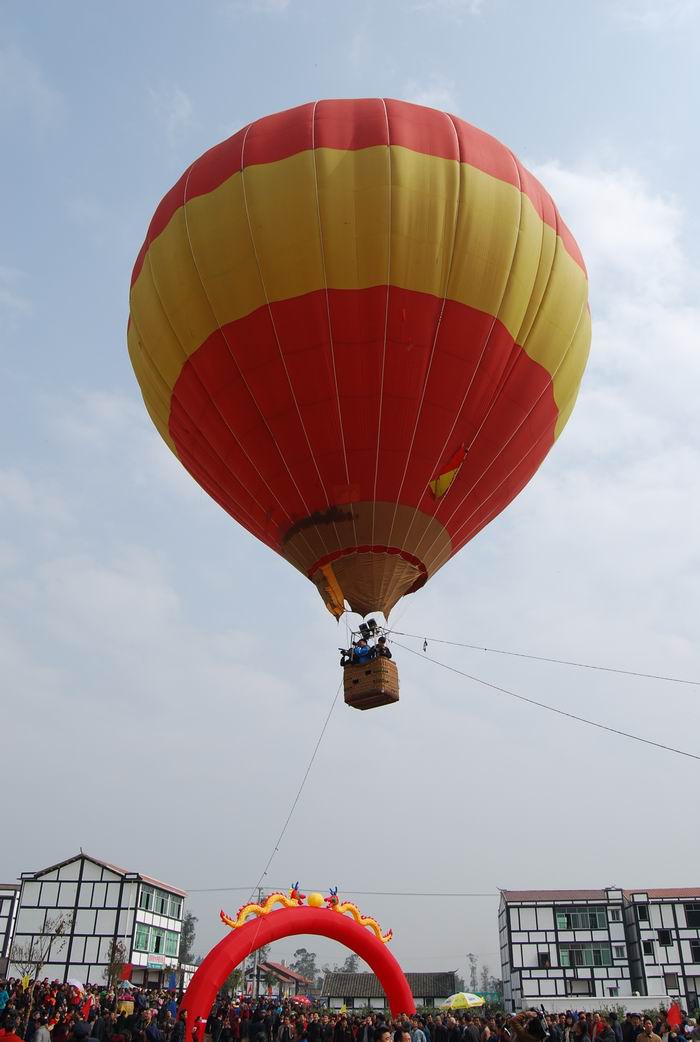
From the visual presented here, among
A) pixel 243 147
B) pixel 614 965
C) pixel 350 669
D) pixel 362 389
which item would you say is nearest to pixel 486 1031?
pixel 350 669

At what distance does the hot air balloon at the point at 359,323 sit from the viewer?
11609mm

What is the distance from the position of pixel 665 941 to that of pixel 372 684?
27920 mm

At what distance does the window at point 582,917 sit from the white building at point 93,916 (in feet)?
53.2

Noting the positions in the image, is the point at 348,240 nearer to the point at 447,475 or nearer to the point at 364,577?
the point at 447,475

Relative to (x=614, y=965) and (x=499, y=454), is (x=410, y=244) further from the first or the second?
(x=614, y=965)

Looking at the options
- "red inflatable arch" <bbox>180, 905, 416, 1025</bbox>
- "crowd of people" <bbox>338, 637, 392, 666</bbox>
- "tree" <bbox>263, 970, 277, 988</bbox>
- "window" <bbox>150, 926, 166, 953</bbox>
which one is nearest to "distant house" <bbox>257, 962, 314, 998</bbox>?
"tree" <bbox>263, 970, 277, 988</bbox>

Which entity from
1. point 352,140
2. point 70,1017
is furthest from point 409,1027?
point 352,140

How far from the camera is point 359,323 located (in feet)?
38.4

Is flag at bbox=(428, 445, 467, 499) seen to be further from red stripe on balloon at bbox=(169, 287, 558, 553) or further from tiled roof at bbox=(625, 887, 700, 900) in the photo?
tiled roof at bbox=(625, 887, 700, 900)

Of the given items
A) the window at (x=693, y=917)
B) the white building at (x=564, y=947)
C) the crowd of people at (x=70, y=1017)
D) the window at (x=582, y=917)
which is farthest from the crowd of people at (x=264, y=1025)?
the window at (x=693, y=917)

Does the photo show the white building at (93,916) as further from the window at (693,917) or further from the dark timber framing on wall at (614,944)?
the window at (693,917)

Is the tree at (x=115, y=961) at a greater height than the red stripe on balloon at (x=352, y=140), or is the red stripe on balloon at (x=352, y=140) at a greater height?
the red stripe on balloon at (x=352, y=140)

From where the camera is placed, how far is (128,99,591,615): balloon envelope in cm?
1161

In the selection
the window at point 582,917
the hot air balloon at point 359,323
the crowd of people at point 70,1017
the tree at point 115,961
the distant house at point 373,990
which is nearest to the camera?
the crowd of people at point 70,1017
